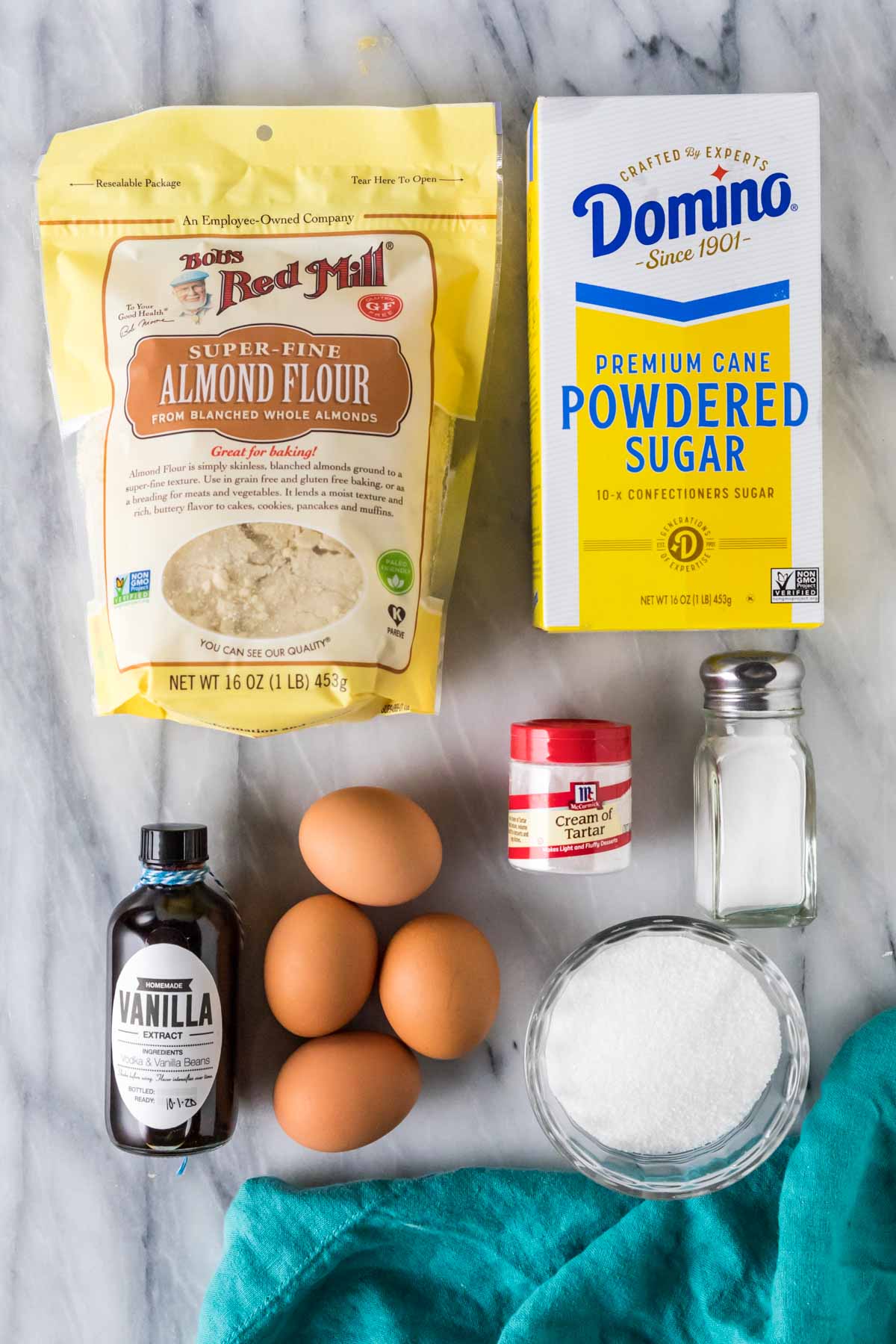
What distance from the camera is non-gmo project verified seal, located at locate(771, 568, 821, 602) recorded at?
73 centimetres

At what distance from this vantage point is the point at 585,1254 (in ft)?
2.55

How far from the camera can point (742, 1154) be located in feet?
2.52

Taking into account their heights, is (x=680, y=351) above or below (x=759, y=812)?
above

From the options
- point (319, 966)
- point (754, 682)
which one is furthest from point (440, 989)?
point (754, 682)

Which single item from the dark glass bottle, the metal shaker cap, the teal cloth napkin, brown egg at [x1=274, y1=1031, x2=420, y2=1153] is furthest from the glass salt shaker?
the dark glass bottle

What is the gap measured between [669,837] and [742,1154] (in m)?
0.25

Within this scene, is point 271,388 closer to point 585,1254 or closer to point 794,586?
point 794,586

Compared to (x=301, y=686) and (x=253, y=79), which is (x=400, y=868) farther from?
(x=253, y=79)

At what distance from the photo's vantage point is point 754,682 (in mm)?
752

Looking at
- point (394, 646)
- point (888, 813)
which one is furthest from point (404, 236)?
point (888, 813)

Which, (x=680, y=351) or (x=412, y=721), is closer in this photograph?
(x=680, y=351)

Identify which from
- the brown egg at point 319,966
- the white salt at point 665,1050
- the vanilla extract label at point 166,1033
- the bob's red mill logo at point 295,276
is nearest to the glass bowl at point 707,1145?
the white salt at point 665,1050

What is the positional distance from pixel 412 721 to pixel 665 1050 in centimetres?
33

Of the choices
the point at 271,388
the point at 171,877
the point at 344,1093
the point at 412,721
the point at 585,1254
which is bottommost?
the point at 585,1254
